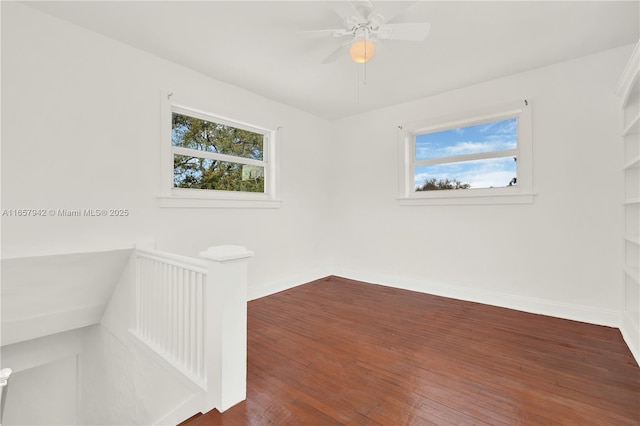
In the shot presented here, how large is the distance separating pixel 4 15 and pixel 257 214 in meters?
2.54

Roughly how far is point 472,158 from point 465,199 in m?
0.50

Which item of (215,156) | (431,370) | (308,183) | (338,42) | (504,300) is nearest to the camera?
(431,370)

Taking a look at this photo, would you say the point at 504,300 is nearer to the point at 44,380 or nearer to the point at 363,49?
the point at 363,49

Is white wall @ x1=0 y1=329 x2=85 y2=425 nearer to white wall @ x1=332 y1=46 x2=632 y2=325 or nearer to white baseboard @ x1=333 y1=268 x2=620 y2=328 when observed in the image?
white baseboard @ x1=333 y1=268 x2=620 y2=328

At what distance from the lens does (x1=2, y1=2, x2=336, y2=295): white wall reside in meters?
2.05

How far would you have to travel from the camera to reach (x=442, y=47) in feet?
8.46

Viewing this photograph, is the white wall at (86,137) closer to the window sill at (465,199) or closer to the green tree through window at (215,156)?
the green tree through window at (215,156)

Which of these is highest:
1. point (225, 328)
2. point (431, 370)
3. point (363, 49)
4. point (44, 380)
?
point (363, 49)

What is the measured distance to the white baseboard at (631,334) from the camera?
83.0 inches

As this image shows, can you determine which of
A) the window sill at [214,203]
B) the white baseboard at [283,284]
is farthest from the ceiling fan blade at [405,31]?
the white baseboard at [283,284]

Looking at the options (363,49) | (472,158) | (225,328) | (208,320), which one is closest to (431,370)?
(225,328)

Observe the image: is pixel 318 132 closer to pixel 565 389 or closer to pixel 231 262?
pixel 231 262

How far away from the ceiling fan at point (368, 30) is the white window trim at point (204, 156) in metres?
1.58

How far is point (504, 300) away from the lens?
126 inches
